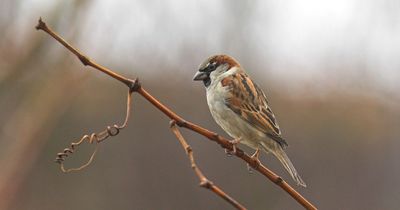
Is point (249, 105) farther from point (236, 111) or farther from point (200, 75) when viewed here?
point (200, 75)

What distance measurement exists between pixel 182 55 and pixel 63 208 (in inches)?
94.1

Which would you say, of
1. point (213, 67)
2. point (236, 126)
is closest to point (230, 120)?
Result: point (236, 126)

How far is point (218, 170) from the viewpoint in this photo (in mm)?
8430

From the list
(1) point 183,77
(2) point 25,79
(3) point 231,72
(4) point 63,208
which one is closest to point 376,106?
(1) point 183,77

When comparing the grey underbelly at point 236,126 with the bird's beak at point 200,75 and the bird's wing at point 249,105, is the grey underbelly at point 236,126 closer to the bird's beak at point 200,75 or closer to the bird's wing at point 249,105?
the bird's wing at point 249,105

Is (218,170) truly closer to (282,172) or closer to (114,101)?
(282,172)

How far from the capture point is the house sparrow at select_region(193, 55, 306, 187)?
9.41 ft

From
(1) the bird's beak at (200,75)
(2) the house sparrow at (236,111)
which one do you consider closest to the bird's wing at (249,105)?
(2) the house sparrow at (236,111)

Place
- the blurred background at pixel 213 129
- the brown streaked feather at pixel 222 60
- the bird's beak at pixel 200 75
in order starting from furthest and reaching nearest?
the blurred background at pixel 213 129 < the brown streaked feather at pixel 222 60 < the bird's beak at pixel 200 75

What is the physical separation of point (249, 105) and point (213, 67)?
0.70 ft

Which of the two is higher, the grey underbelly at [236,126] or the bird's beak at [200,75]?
the bird's beak at [200,75]

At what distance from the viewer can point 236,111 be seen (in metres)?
2.91

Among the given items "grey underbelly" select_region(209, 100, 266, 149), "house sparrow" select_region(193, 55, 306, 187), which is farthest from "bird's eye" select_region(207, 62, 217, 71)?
"grey underbelly" select_region(209, 100, 266, 149)

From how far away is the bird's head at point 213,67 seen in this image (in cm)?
283
